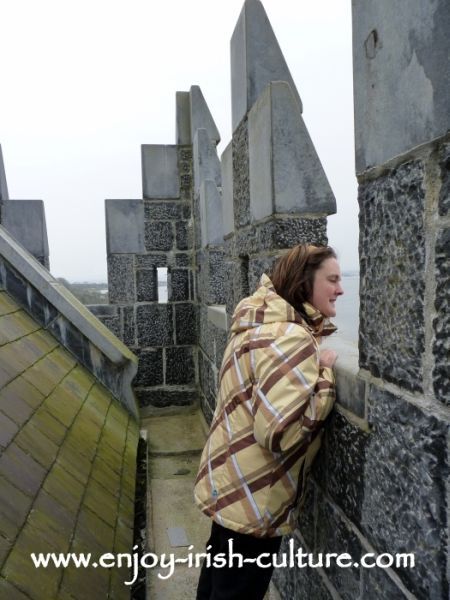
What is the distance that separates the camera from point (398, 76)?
99 centimetres

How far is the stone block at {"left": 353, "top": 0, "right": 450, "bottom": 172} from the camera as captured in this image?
862 millimetres

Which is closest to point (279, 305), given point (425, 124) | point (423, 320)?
point (423, 320)

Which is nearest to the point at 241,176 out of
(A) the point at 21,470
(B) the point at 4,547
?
(A) the point at 21,470

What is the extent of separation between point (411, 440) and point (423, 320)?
26cm

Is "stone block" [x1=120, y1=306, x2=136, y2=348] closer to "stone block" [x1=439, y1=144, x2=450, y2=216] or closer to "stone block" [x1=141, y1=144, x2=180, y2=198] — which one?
"stone block" [x1=141, y1=144, x2=180, y2=198]

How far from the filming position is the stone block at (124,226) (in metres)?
5.86

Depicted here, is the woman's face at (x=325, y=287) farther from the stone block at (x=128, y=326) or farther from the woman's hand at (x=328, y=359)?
the stone block at (x=128, y=326)

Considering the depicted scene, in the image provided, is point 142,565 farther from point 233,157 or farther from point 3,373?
point 233,157

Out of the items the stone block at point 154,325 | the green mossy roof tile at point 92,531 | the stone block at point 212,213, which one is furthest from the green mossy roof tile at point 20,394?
the stone block at point 154,325

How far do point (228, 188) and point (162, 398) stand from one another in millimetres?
3757

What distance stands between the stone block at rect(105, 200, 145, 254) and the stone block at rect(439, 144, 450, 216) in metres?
5.25

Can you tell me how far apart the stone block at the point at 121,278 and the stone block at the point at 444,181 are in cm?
527

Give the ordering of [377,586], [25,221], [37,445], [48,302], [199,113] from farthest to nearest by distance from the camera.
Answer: [199,113] < [25,221] < [48,302] < [37,445] < [377,586]

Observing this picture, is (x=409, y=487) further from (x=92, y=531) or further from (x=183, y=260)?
(x=183, y=260)
